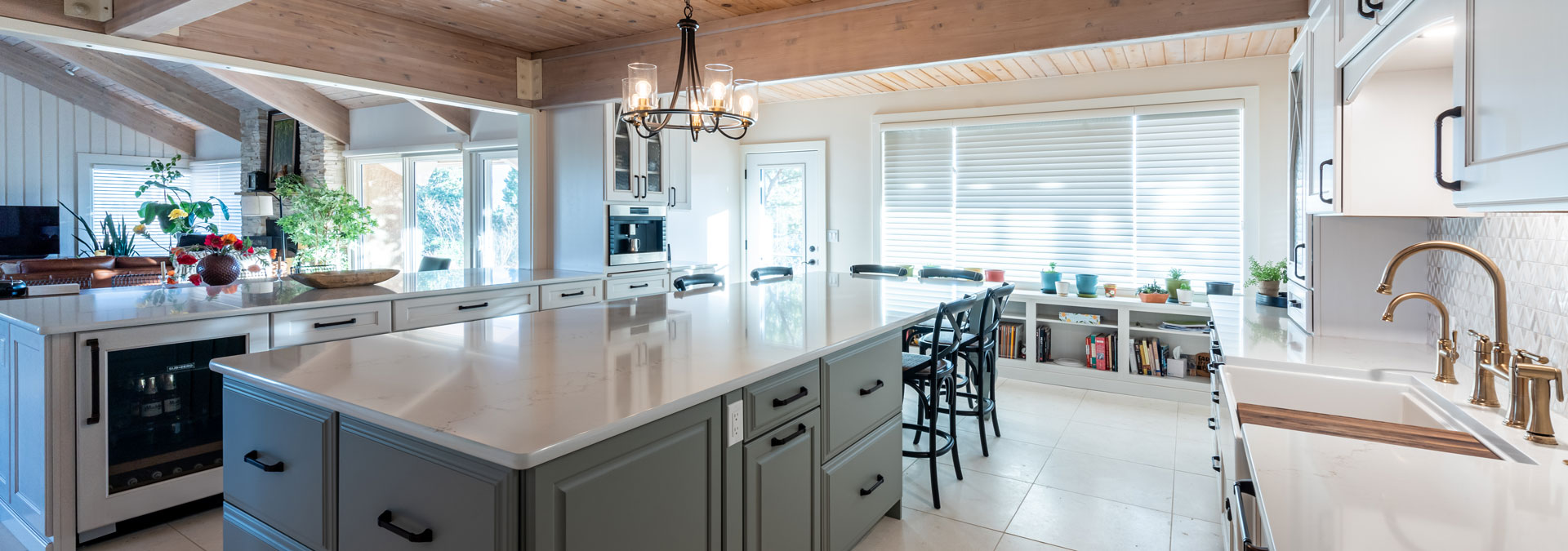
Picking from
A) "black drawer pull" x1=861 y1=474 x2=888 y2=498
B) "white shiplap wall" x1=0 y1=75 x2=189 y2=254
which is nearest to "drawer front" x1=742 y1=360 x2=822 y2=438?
"black drawer pull" x1=861 y1=474 x2=888 y2=498

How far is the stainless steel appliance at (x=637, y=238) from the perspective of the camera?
476 centimetres

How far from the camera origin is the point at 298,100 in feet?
21.1

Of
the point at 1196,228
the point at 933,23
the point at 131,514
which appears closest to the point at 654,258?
the point at 933,23

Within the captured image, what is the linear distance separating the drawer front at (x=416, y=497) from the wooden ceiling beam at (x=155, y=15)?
2.21 meters

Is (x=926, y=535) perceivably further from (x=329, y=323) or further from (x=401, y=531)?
(x=329, y=323)

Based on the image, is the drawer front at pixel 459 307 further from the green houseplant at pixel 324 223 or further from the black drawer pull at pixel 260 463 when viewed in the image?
the green houseplant at pixel 324 223

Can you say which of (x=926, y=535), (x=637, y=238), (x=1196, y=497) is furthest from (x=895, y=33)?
(x=1196, y=497)

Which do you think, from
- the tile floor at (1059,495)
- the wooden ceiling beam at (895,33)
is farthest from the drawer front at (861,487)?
the wooden ceiling beam at (895,33)

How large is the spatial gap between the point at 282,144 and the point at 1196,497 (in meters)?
8.76

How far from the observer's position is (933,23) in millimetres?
3600

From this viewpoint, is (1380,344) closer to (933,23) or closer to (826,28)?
(933,23)

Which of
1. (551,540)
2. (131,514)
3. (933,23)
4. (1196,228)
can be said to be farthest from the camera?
(1196,228)

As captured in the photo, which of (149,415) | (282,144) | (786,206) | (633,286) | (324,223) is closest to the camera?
Result: (149,415)

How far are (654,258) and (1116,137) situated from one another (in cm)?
352
